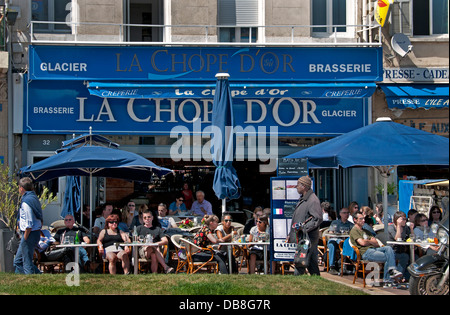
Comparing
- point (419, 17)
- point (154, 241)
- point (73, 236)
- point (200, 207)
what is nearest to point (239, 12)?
point (419, 17)

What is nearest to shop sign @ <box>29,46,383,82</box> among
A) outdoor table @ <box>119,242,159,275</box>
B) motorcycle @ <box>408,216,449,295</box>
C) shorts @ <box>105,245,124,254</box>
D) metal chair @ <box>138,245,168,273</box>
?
metal chair @ <box>138,245,168,273</box>

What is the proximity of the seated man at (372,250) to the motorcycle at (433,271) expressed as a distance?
7.02 ft

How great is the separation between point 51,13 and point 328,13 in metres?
7.38

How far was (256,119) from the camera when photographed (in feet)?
59.4

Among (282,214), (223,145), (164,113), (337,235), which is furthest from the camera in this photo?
(164,113)

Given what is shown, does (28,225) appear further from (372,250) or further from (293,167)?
(372,250)

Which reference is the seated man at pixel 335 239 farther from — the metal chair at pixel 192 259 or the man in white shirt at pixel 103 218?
the man in white shirt at pixel 103 218

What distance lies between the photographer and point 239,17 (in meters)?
18.6

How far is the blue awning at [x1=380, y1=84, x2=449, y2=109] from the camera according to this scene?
17.8 metres

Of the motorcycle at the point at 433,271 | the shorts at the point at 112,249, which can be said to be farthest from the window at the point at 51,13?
the motorcycle at the point at 433,271

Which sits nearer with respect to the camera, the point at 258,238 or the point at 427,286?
the point at 427,286

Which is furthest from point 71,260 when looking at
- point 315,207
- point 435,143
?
point 435,143
